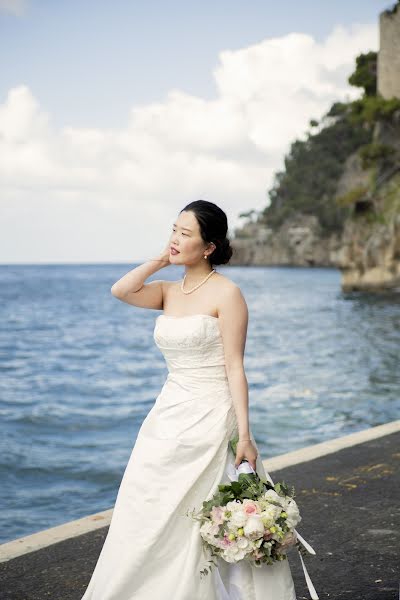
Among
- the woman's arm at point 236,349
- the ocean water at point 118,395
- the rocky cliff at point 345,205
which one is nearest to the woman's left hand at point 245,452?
the woman's arm at point 236,349

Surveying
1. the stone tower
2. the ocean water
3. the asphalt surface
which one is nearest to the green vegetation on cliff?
the stone tower

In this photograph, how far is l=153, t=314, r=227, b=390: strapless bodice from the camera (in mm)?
3785

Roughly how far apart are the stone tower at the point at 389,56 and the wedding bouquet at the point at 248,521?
56.3m

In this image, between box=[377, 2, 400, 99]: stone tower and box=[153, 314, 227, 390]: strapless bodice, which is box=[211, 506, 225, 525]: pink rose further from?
box=[377, 2, 400, 99]: stone tower

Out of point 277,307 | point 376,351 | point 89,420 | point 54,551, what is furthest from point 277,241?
point 54,551

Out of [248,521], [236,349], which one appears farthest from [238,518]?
[236,349]

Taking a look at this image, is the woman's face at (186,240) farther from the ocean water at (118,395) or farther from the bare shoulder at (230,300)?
the ocean water at (118,395)

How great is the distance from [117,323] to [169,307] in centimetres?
4778

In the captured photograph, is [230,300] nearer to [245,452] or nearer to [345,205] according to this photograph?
[245,452]

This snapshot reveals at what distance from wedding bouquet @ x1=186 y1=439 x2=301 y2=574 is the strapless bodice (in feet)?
1.69

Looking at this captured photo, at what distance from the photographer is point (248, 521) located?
11.1 feet

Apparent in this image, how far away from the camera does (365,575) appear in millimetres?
4742

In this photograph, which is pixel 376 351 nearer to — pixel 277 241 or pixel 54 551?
pixel 54 551

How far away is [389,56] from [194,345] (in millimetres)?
57911
